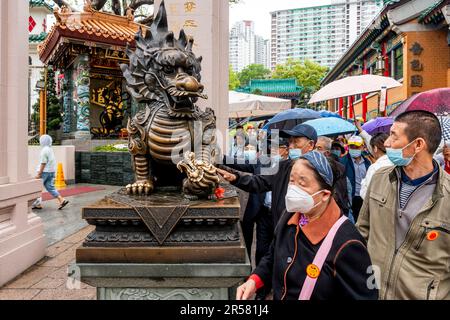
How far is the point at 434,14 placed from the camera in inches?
481

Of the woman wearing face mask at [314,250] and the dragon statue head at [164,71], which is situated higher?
the dragon statue head at [164,71]

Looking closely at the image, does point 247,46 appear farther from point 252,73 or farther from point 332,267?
point 332,267

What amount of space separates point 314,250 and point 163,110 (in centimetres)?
150

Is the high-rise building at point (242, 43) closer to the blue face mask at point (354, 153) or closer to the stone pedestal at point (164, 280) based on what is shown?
the blue face mask at point (354, 153)

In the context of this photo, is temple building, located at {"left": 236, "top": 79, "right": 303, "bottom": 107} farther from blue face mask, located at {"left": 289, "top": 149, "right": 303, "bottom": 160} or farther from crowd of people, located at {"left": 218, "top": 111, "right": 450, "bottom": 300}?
crowd of people, located at {"left": 218, "top": 111, "right": 450, "bottom": 300}

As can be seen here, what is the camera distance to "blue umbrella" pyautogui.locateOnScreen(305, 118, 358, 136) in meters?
5.02

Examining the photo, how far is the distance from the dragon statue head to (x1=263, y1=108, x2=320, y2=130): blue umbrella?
2.14 m

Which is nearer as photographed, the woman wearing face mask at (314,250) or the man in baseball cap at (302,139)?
the woman wearing face mask at (314,250)

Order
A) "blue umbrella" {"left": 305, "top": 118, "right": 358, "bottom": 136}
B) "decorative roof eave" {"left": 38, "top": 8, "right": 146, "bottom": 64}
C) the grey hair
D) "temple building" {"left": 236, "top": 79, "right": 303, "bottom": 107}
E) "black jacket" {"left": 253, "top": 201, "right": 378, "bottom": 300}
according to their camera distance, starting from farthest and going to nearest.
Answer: "temple building" {"left": 236, "top": 79, "right": 303, "bottom": 107} → "decorative roof eave" {"left": 38, "top": 8, "right": 146, "bottom": 64} → "blue umbrella" {"left": 305, "top": 118, "right": 358, "bottom": 136} → the grey hair → "black jacket" {"left": 253, "top": 201, "right": 378, "bottom": 300}

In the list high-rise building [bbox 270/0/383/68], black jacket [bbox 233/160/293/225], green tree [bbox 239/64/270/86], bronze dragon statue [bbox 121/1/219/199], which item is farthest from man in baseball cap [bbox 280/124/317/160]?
high-rise building [bbox 270/0/383/68]

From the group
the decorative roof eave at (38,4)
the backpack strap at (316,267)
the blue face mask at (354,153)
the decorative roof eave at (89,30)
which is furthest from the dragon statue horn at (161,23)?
the decorative roof eave at (38,4)

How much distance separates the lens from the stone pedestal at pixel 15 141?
4211mm

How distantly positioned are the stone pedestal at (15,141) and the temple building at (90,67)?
776 cm

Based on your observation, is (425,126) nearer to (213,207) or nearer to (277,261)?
(277,261)
